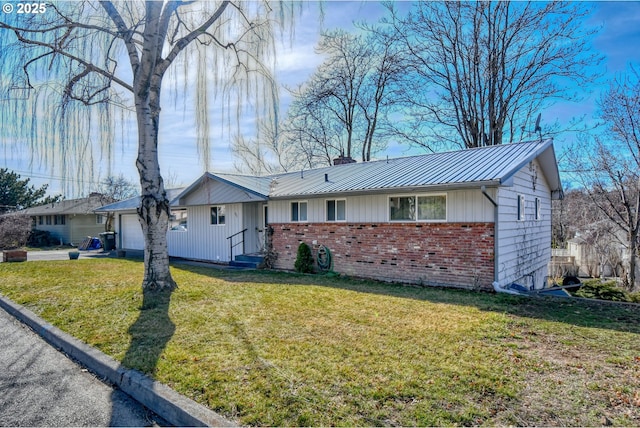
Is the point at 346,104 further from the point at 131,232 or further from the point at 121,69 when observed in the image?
the point at 121,69

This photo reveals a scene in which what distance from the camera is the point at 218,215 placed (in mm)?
15859

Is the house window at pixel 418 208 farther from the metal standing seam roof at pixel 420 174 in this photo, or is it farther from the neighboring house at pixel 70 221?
the neighboring house at pixel 70 221

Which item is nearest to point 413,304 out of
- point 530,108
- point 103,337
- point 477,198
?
point 477,198

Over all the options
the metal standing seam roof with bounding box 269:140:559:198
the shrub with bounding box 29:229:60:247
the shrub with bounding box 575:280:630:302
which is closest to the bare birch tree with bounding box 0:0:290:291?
the metal standing seam roof with bounding box 269:140:559:198

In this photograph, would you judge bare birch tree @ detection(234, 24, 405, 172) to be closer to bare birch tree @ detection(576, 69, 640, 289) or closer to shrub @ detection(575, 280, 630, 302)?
bare birch tree @ detection(576, 69, 640, 289)

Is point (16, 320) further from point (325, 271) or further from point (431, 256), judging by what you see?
point (431, 256)

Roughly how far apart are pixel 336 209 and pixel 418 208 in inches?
111

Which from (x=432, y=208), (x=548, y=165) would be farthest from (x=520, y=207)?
(x=548, y=165)

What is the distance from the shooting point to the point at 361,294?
327 inches

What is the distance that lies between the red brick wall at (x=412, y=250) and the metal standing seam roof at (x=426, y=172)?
114 cm

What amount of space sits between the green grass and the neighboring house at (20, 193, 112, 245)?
24678mm

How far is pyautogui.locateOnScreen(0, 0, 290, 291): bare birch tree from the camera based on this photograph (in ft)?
20.2

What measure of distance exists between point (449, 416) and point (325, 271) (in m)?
8.83

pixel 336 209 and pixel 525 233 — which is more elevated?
pixel 336 209
